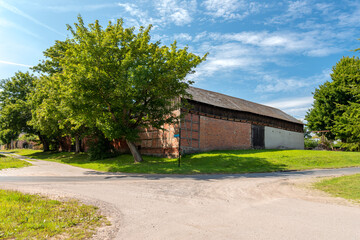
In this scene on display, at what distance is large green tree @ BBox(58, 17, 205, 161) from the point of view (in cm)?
1803

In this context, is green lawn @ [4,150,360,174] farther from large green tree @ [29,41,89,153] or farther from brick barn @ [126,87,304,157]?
large green tree @ [29,41,89,153]

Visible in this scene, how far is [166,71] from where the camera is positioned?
20.7m

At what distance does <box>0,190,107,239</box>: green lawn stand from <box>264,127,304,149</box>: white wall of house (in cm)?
3383

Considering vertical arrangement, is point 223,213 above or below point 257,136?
below

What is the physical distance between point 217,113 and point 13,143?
91.0 meters

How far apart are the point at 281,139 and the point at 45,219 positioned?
39.7 meters

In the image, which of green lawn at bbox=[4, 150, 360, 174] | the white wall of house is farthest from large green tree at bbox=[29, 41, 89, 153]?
the white wall of house

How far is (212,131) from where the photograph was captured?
29.2 m

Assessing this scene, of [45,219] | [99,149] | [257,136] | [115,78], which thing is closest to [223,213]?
[45,219]

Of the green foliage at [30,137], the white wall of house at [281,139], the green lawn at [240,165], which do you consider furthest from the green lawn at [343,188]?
the green foliage at [30,137]

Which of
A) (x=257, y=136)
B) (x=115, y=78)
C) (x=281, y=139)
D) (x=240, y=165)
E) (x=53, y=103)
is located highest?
(x=115, y=78)

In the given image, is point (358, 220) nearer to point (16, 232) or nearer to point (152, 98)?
point (16, 232)

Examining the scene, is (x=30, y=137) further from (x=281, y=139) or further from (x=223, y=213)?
(x=223, y=213)

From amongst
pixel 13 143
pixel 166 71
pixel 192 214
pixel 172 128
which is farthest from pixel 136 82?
pixel 13 143
